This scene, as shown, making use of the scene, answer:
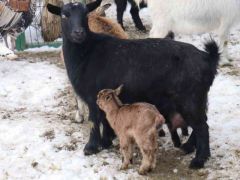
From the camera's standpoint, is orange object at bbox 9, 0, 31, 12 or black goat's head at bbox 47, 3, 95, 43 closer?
black goat's head at bbox 47, 3, 95, 43

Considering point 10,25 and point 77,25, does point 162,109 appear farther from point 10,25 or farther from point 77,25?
point 10,25

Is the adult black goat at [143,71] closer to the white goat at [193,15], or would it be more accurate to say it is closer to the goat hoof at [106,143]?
the goat hoof at [106,143]

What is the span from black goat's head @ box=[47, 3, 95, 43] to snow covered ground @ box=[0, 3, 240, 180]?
114 cm

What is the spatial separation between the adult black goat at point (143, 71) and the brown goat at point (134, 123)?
224 mm

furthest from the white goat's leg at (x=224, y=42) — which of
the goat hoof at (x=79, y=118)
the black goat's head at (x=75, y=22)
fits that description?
the black goat's head at (x=75, y=22)

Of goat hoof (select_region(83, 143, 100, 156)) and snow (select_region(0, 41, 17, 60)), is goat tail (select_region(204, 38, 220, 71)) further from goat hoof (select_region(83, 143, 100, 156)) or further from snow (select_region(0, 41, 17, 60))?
snow (select_region(0, 41, 17, 60))

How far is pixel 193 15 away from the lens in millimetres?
7098

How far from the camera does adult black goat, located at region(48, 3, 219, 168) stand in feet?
14.5

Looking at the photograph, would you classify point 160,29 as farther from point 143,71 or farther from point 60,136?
point 143,71

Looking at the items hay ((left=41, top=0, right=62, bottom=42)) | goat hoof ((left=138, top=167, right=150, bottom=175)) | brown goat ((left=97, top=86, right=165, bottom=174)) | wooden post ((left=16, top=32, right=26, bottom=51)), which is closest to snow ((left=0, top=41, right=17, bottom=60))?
wooden post ((left=16, top=32, right=26, bottom=51))

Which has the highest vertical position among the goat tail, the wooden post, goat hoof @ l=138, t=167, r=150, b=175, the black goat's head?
the black goat's head

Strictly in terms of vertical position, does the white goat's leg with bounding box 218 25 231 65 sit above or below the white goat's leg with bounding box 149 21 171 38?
below

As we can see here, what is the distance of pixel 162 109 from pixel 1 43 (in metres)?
4.05

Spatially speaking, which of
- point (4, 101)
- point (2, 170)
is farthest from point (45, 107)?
point (2, 170)
